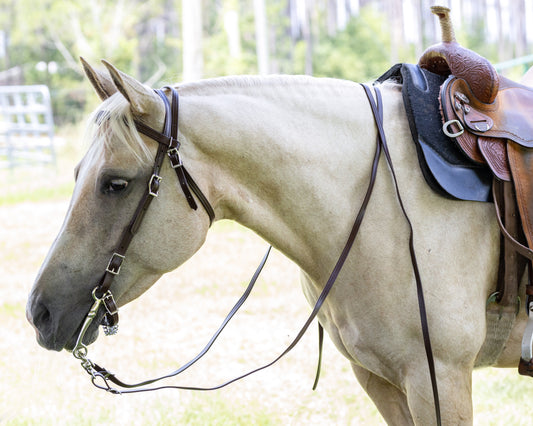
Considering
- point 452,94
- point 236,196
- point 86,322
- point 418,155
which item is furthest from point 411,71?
point 86,322

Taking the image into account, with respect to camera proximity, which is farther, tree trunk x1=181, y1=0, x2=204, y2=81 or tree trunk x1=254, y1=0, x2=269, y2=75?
tree trunk x1=254, y1=0, x2=269, y2=75

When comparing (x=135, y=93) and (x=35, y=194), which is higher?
(x=135, y=93)

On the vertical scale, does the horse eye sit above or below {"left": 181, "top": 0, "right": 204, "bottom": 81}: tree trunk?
above

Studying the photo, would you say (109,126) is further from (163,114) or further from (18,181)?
(18,181)

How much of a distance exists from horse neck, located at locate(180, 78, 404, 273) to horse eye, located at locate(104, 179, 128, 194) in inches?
10.0

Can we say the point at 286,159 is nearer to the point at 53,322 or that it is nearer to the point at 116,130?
the point at 116,130

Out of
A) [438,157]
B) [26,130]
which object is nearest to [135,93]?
[438,157]

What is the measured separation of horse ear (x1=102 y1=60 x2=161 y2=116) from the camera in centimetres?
180

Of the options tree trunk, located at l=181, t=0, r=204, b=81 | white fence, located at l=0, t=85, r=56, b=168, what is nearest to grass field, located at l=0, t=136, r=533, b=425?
tree trunk, located at l=181, t=0, r=204, b=81

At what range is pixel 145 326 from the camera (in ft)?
17.4

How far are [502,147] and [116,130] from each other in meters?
1.21

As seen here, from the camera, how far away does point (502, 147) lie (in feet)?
6.64

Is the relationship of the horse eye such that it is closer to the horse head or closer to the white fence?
the horse head

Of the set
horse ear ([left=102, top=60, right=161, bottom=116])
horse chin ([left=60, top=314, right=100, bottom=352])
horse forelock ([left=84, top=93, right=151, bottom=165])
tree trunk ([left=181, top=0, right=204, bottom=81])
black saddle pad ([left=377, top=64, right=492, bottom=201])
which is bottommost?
tree trunk ([left=181, top=0, right=204, bottom=81])
